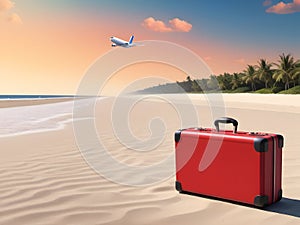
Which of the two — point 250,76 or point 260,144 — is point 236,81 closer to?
point 250,76

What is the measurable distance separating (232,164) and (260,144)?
36 cm

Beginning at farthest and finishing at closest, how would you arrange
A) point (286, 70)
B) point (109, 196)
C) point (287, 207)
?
point (286, 70)
point (109, 196)
point (287, 207)

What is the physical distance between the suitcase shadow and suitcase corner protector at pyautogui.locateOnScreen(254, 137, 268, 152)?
0.60 meters

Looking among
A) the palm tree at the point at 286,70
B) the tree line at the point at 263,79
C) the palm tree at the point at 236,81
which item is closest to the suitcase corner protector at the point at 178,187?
the tree line at the point at 263,79

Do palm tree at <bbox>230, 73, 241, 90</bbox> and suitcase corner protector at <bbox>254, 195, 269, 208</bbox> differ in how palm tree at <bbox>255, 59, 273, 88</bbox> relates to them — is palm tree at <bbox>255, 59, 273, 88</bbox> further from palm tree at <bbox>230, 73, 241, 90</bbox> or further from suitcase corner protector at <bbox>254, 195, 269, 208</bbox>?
suitcase corner protector at <bbox>254, 195, 269, 208</bbox>

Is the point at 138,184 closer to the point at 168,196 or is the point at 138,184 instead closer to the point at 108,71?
the point at 168,196

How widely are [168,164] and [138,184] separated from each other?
1.21 meters

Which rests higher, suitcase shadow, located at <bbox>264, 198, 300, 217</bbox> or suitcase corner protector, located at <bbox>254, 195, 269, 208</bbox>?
suitcase corner protector, located at <bbox>254, 195, 269, 208</bbox>

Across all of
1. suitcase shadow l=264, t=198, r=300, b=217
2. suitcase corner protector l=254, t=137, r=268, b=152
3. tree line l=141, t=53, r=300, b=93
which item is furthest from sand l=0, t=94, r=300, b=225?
tree line l=141, t=53, r=300, b=93

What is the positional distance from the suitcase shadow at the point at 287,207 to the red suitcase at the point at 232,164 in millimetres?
58

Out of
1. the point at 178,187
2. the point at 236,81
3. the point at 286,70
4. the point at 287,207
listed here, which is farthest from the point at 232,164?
the point at 236,81

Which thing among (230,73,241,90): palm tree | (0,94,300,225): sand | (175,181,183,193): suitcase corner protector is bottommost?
(0,94,300,225): sand

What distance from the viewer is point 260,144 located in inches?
120

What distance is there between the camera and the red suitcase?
3146 mm
